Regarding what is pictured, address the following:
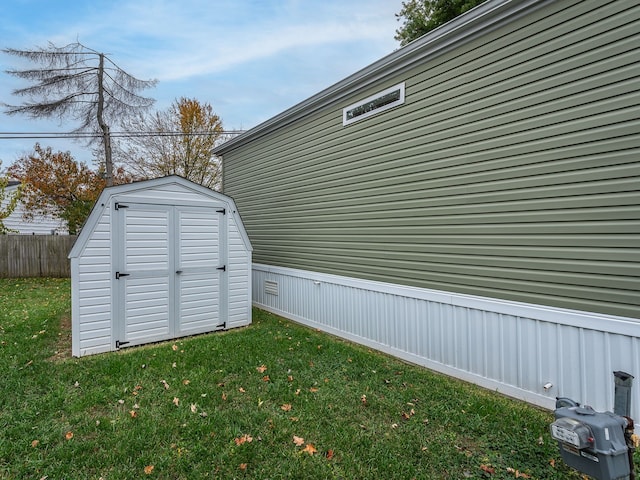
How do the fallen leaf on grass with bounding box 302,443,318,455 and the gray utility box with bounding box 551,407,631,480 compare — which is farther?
the fallen leaf on grass with bounding box 302,443,318,455

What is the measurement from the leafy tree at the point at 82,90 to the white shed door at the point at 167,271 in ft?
34.1

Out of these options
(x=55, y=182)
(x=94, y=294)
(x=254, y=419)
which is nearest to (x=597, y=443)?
(x=254, y=419)

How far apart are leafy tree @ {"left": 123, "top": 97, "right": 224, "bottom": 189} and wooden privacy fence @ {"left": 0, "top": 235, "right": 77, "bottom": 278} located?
5269 millimetres

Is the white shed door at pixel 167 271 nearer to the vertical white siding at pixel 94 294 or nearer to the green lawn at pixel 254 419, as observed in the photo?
the vertical white siding at pixel 94 294

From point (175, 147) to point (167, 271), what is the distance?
12743 millimetres

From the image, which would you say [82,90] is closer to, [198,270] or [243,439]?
[198,270]

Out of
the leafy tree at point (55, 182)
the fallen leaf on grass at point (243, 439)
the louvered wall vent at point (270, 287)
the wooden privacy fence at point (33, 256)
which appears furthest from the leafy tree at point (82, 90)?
the fallen leaf on grass at point (243, 439)

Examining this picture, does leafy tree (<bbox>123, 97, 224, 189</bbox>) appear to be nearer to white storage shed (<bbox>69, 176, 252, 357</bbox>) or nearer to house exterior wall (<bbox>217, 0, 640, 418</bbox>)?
white storage shed (<bbox>69, 176, 252, 357</bbox>)

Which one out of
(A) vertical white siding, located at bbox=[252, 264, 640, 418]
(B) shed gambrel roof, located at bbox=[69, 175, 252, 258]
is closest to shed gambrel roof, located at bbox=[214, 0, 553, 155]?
(B) shed gambrel roof, located at bbox=[69, 175, 252, 258]

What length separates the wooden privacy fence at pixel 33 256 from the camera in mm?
11547

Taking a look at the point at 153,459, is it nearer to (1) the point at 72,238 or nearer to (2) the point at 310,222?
(2) the point at 310,222

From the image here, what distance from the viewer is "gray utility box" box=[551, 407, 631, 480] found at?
1.61 m

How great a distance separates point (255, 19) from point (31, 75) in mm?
10437

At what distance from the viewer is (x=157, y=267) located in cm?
525
